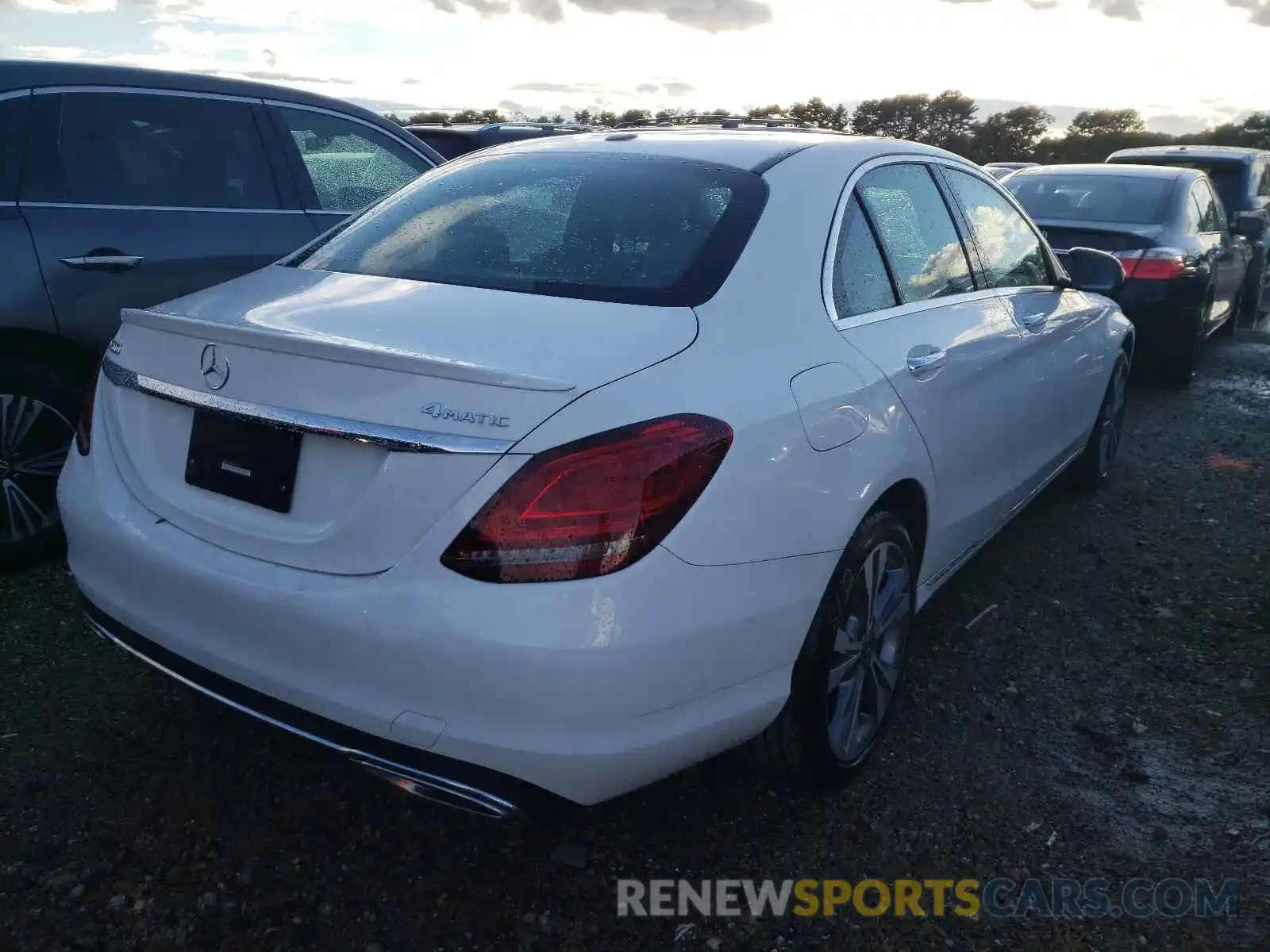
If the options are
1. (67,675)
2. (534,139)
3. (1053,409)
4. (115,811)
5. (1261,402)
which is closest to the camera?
(115,811)

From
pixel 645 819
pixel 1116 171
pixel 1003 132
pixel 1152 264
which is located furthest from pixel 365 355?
pixel 1003 132

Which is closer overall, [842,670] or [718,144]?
[842,670]

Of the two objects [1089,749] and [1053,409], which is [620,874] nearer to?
[1089,749]

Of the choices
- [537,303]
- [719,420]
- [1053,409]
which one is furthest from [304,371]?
[1053,409]

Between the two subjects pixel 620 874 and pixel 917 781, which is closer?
pixel 620 874

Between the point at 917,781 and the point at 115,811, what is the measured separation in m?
1.97

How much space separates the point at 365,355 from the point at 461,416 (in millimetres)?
253

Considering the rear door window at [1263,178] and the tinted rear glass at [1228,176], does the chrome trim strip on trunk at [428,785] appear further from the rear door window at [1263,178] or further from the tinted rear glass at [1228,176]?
the rear door window at [1263,178]

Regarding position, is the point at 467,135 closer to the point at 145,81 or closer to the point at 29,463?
the point at 145,81

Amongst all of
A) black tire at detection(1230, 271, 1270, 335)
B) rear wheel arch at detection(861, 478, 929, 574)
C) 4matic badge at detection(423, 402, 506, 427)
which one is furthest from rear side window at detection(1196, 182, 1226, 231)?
4matic badge at detection(423, 402, 506, 427)

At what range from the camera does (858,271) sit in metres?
2.82

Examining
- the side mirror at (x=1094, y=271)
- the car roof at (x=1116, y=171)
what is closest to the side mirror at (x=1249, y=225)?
the car roof at (x=1116, y=171)

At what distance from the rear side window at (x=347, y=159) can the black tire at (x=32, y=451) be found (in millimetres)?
1351

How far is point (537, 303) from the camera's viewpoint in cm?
234
